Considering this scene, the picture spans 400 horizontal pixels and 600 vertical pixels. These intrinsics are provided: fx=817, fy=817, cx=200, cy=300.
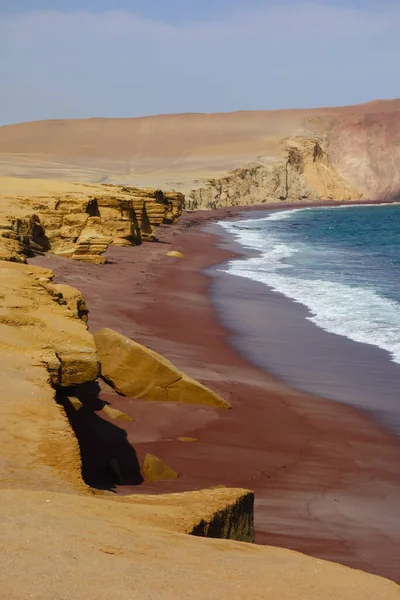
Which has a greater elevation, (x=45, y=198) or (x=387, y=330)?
(x=45, y=198)

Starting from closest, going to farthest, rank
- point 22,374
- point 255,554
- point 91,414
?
point 255,554, point 22,374, point 91,414

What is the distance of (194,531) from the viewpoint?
16.4 ft

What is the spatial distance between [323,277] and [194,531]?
22087 millimetres

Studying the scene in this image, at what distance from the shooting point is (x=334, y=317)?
18.6 m

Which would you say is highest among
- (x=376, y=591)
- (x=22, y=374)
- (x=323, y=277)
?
(x=22, y=374)

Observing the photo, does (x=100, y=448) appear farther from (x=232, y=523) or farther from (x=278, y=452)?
(x=232, y=523)

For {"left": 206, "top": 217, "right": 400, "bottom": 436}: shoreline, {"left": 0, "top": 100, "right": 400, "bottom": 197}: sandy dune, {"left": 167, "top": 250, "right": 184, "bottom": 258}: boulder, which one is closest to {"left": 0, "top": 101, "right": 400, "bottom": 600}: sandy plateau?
{"left": 206, "top": 217, "right": 400, "bottom": 436}: shoreline

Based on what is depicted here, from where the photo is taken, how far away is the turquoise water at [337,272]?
17750 millimetres

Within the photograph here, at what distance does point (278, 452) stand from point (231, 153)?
121m

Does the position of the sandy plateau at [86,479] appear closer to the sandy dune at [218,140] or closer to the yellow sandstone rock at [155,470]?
the yellow sandstone rock at [155,470]

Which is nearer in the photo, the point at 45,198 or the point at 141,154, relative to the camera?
the point at 45,198

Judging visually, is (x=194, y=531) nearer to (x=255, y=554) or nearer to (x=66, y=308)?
(x=255, y=554)

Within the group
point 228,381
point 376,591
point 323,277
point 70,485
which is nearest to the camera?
point 376,591

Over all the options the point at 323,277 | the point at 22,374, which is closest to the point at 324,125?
the point at 323,277
